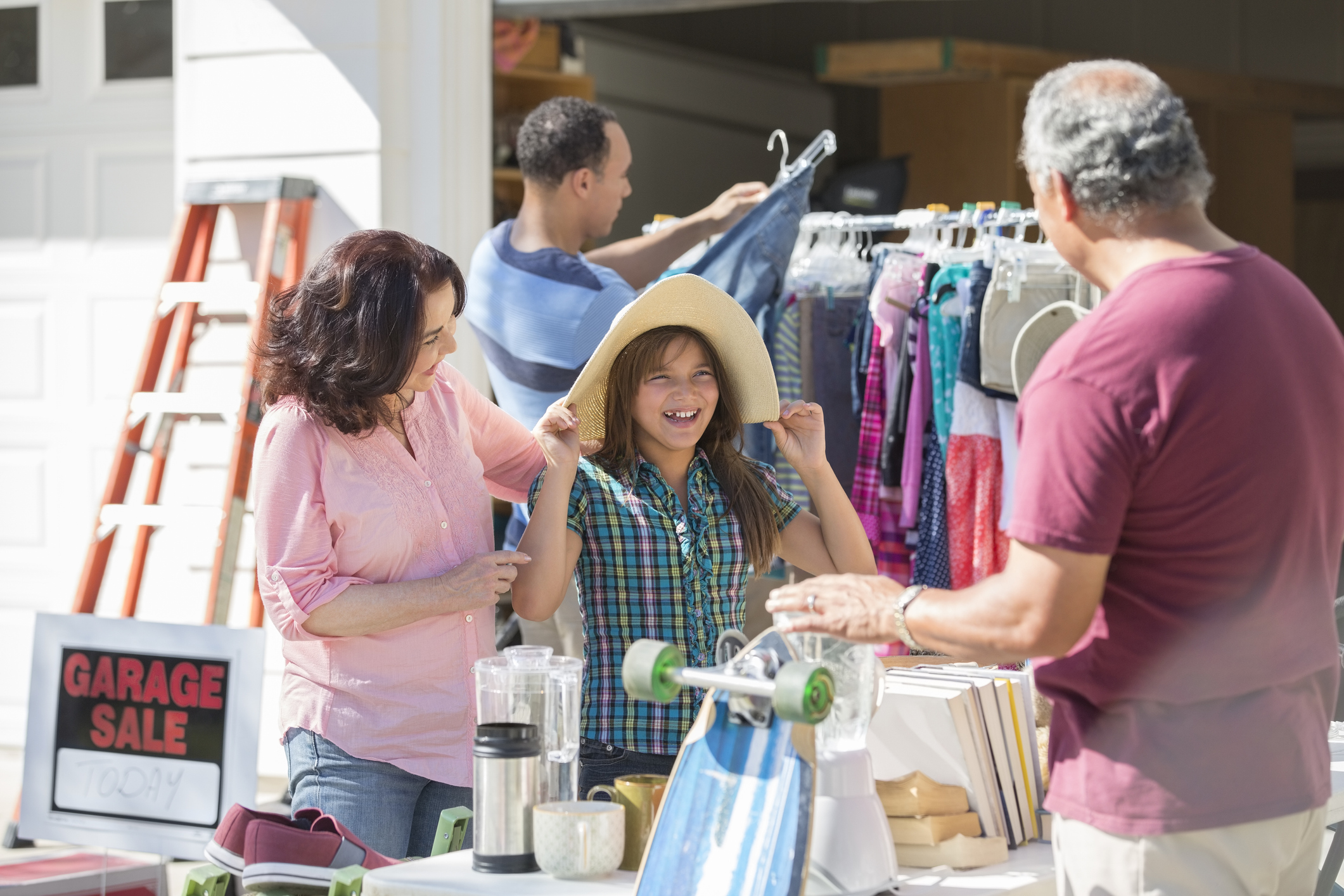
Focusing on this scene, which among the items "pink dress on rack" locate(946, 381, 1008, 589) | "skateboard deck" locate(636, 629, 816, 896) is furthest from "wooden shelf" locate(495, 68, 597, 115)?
"skateboard deck" locate(636, 629, 816, 896)

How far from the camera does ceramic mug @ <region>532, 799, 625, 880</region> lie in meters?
1.64

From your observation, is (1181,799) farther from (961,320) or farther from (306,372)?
(961,320)

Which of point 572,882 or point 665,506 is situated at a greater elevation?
point 665,506

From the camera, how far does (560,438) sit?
7.29ft

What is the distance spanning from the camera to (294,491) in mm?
2070

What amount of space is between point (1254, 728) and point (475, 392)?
1356mm

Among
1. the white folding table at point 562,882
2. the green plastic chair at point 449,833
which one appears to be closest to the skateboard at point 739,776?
the white folding table at point 562,882

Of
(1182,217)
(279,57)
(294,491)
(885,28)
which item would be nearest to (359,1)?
(279,57)

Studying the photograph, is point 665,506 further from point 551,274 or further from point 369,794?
point 551,274

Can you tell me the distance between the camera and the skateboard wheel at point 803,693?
1.48m


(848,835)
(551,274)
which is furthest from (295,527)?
(551,274)

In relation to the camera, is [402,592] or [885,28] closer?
[402,592]

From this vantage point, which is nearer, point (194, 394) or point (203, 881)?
point (203, 881)

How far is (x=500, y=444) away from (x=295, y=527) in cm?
45
